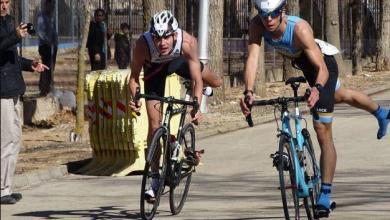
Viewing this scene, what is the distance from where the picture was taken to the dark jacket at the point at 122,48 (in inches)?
1016

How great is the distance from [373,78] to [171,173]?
21.4 meters

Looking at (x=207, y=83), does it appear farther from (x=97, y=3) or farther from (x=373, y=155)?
(x=97, y=3)

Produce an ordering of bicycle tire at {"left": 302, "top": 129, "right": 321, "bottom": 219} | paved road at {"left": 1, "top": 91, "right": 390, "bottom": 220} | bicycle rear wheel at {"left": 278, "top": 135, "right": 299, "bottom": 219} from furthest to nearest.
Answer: paved road at {"left": 1, "top": 91, "right": 390, "bottom": 220} → bicycle tire at {"left": 302, "top": 129, "right": 321, "bottom": 219} → bicycle rear wheel at {"left": 278, "top": 135, "right": 299, "bottom": 219}

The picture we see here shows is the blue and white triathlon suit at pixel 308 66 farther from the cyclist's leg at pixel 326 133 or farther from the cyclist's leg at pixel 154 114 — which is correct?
the cyclist's leg at pixel 154 114

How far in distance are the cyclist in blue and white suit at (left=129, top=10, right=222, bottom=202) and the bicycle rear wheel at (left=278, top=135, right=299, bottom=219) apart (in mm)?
1416

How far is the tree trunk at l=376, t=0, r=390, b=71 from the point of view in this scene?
3438cm

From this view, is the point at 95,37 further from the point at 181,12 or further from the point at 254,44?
the point at 254,44

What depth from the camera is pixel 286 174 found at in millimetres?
9070

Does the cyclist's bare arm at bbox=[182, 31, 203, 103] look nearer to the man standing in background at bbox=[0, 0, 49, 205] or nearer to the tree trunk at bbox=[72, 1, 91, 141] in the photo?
the man standing in background at bbox=[0, 0, 49, 205]

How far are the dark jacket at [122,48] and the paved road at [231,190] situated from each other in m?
9.54

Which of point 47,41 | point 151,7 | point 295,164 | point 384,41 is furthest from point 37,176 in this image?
point 384,41

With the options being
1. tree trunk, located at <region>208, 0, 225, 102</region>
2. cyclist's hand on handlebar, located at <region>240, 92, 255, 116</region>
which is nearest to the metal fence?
tree trunk, located at <region>208, 0, 225, 102</region>

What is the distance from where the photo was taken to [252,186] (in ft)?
40.4

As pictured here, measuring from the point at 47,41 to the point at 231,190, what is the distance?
33.6 ft
